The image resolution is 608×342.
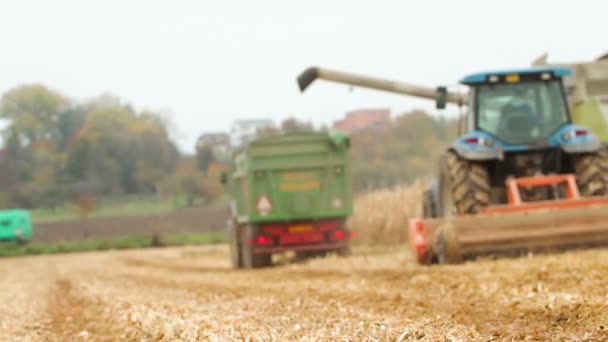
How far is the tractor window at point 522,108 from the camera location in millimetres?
11375

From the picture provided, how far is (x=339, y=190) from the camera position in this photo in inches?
671

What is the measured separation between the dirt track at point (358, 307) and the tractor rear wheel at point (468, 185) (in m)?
0.89

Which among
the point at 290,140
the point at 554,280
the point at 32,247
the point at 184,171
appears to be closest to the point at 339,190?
the point at 290,140

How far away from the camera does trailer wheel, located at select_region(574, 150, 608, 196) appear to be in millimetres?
10938

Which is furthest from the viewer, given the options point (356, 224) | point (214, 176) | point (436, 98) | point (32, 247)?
point (214, 176)

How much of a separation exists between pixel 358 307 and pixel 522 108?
207 inches

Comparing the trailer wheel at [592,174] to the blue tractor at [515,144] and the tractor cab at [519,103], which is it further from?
the tractor cab at [519,103]

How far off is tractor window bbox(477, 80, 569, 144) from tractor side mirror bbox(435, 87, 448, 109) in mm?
1019

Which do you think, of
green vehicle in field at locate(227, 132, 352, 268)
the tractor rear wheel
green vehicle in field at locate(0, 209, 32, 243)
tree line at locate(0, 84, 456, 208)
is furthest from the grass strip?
the tractor rear wheel

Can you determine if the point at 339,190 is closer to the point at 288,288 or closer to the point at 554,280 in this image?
the point at 288,288

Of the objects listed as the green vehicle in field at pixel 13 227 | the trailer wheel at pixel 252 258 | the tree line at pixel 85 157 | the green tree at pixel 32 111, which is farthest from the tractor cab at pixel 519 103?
the green tree at pixel 32 111

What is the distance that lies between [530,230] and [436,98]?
334 centimetres

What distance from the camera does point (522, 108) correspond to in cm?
1153

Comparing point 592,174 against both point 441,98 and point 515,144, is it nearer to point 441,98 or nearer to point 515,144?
point 515,144
